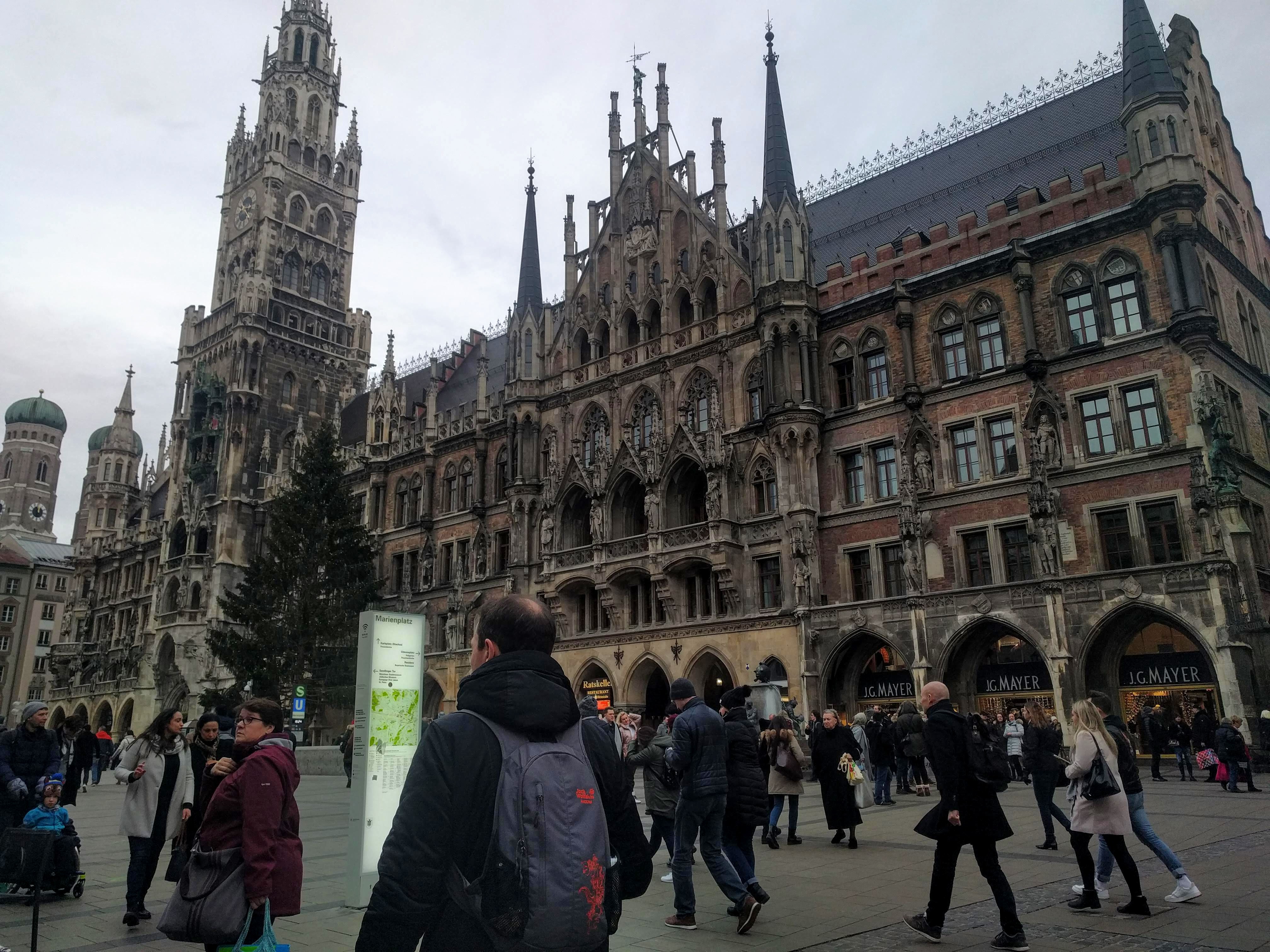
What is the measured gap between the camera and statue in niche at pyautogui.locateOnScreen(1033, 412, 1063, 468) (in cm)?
2559

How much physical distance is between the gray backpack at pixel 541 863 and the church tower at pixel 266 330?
54.8 m

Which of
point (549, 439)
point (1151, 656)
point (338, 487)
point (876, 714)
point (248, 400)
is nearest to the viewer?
point (876, 714)

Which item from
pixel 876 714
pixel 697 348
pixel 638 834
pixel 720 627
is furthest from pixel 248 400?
pixel 638 834

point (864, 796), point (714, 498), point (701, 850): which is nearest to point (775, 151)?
point (714, 498)

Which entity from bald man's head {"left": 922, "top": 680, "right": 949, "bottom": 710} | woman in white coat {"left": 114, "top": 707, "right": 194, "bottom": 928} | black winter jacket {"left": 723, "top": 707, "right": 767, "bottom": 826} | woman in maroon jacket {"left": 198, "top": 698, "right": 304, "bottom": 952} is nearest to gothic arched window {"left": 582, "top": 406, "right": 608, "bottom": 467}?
→ black winter jacket {"left": 723, "top": 707, "right": 767, "bottom": 826}

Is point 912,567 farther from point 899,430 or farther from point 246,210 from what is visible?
point 246,210

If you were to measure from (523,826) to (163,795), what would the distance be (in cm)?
709

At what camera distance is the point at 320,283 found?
6247cm

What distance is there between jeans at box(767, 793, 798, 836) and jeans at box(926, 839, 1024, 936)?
5.37 m

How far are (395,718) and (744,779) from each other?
11.7 ft

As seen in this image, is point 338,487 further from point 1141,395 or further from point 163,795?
point 163,795

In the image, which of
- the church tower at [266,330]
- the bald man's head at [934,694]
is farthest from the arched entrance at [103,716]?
the bald man's head at [934,694]

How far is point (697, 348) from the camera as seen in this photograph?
3375 cm

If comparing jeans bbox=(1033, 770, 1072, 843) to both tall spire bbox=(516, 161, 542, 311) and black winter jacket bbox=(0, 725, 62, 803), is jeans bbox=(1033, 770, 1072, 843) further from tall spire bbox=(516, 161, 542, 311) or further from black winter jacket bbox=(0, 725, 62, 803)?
tall spire bbox=(516, 161, 542, 311)
